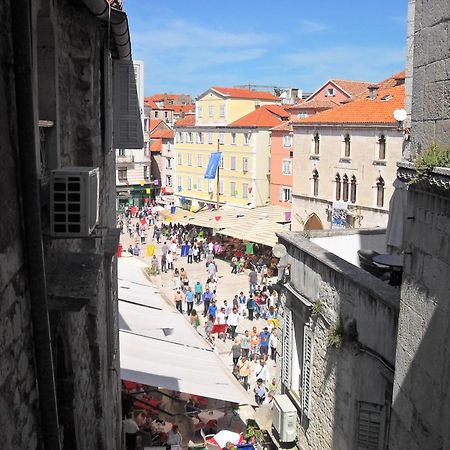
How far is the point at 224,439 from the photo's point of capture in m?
11.6

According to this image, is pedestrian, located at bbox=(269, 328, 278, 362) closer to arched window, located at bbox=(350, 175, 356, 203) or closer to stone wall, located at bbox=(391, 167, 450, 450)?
stone wall, located at bbox=(391, 167, 450, 450)

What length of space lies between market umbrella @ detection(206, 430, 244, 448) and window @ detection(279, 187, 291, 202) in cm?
3577

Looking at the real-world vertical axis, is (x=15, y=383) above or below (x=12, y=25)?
below

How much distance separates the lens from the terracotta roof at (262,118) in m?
49.9

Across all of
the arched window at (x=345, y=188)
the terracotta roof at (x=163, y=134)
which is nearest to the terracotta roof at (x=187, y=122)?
the terracotta roof at (x=163, y=134)

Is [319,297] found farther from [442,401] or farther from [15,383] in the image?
[15,383]

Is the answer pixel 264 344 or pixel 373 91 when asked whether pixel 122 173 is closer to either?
pixel 373 91

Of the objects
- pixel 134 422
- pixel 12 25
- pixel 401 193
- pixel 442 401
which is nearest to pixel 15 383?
pixel 12 25

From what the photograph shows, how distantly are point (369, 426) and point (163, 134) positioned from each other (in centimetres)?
5815

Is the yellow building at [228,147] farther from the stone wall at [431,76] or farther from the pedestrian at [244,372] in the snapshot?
the stone wall at [431,76]

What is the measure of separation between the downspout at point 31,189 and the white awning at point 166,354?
5897 millimetres

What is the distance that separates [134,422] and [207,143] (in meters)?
45.7

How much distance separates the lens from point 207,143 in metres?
55.6

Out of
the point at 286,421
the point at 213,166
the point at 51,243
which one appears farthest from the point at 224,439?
the point at 213,166
